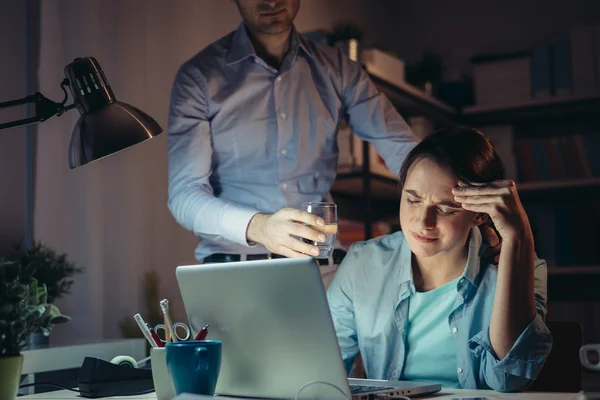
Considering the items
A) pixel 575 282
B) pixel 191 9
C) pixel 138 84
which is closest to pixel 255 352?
pixel 138 84

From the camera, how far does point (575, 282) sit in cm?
409

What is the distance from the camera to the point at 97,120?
1421 millimetres

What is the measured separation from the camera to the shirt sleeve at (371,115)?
2.33 m

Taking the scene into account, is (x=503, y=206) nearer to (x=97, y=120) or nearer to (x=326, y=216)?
(x=326, y=216)

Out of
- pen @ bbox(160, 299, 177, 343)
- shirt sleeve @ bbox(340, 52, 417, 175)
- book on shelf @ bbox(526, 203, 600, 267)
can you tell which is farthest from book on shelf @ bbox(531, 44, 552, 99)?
pen @ bbox(160, 299, 177, 343)

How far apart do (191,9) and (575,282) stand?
8.40 feet

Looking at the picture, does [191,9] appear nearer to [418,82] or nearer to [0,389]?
[418,82]

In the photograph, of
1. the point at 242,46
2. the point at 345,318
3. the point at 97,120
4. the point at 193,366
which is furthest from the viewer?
the point at 242,46

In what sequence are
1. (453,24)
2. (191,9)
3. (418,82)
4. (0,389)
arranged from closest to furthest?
(0,389)
(191,9)
(418,82)
(453,24)

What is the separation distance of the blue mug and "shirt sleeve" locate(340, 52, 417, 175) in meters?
1.27

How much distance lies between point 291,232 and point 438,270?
43cm

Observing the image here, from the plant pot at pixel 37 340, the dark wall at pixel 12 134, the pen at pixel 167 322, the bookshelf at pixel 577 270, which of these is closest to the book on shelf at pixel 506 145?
the bookshelf at pixel 577 270

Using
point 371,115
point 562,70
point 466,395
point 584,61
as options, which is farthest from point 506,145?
point 466,395

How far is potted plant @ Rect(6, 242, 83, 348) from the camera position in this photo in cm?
205
